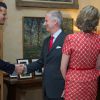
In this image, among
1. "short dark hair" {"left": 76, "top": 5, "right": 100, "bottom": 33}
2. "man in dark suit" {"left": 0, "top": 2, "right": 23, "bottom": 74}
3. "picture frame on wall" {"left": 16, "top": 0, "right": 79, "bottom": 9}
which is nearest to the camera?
"short dark hair" {"left": 76, "top": 5, "right": 100, "bottom": 33}

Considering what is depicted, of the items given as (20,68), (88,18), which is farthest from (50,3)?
(88,18)

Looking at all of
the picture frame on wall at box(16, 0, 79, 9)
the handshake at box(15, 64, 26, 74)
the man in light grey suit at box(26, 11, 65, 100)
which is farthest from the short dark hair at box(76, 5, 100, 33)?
the picture frame on wall at box(16, 0, 79, 9)

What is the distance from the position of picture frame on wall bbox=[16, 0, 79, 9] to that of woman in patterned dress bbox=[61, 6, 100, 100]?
1.69 m

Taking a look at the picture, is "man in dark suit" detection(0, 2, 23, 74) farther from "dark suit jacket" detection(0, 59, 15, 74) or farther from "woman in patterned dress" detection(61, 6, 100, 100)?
"woman in patterned dress" detection(61, 6, 100, 100)

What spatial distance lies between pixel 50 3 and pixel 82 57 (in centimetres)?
196

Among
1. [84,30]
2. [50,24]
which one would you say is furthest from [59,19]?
[84,30]

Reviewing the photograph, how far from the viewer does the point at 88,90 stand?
2.69 m

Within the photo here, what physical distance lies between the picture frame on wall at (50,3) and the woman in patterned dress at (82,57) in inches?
66.6

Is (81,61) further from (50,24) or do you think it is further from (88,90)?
(50,24)

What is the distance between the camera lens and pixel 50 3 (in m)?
4.39

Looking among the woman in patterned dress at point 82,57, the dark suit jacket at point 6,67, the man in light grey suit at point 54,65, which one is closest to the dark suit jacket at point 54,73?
the man in light grey suit at point 54,65

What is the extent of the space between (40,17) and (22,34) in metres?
0.39

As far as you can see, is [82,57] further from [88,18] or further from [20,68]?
[20,68]

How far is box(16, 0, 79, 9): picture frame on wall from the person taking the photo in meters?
4.16
